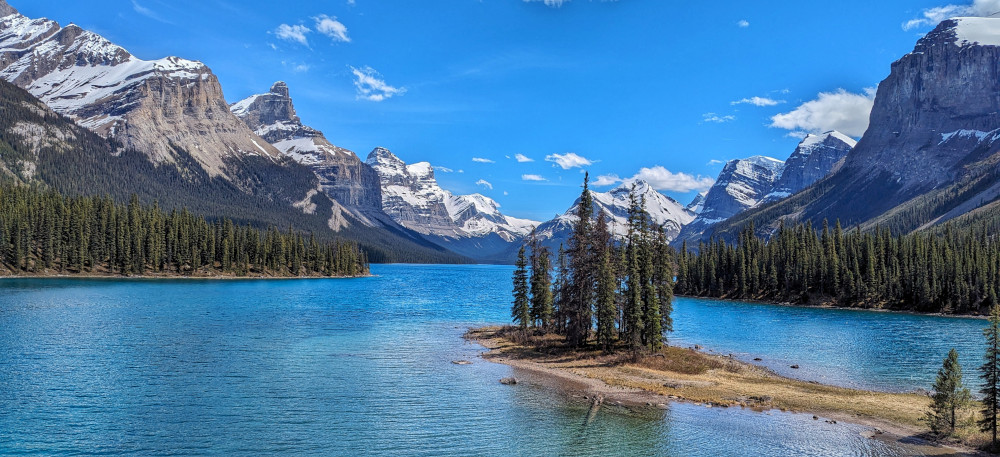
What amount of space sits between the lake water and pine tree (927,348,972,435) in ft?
13.7

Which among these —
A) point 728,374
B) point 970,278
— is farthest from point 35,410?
point 970,278

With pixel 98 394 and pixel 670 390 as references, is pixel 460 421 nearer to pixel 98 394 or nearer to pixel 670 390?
pixel 670 390

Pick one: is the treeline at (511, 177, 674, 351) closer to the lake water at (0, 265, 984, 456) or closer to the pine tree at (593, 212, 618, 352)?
the pine tree at (593, 212, 618, 352)

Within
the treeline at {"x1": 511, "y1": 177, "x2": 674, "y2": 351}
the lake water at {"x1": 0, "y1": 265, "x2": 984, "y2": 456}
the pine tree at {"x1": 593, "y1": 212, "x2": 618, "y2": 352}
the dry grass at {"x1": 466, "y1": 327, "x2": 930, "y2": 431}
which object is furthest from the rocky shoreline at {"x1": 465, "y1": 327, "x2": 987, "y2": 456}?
the treeline at {"x1": 511, "y1": 177, "x2": 674, "y2": 351}

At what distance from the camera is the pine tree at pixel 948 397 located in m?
35.0

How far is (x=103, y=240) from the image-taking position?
516 feet

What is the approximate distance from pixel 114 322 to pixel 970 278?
159m

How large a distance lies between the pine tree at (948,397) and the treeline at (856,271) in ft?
371

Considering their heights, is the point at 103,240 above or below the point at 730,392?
above

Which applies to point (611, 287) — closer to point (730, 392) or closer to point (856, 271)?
point (730, 392)

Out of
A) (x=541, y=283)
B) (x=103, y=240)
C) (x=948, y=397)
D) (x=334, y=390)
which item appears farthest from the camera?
(x=103, y=240)

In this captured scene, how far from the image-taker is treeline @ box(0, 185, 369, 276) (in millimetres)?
142875

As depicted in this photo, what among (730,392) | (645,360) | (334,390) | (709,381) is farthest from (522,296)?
(334,390)

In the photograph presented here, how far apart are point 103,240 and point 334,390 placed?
14378 centimetres
